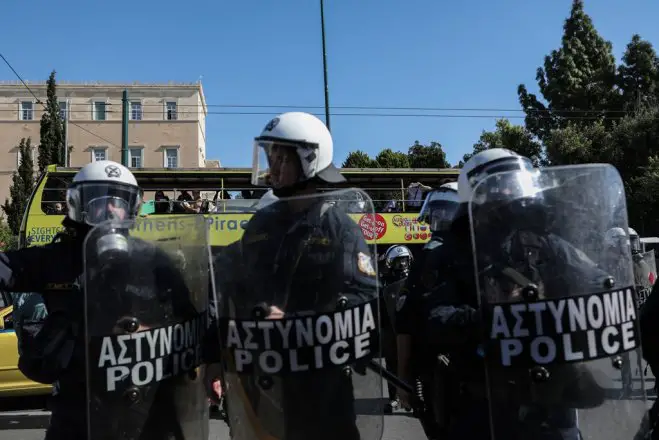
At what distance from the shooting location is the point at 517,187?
2.20 meters

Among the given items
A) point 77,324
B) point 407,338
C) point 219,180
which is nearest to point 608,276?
point 407,338

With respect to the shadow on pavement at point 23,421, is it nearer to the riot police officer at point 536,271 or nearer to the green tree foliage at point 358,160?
the riot police officer at point 536,271

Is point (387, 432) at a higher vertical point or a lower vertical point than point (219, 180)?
lower

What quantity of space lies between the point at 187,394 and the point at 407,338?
3.40 feet

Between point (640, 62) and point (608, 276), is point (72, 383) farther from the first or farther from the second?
point (640, 62)

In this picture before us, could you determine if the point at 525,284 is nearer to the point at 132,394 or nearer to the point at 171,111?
the point at 132,394

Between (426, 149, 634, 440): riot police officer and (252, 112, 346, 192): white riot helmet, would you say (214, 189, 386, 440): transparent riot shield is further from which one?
(426, 149, 634, 440): riot police officer

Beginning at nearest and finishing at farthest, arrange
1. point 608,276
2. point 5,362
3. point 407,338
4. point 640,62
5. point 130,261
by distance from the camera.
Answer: point 608,276 < point 130,261 < point 407,338 < point 5,362 < point 640,62

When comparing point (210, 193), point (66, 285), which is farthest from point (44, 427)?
point (210, 193)

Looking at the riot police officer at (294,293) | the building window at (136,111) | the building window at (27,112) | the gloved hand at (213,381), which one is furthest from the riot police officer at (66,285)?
the building window at (27,112)

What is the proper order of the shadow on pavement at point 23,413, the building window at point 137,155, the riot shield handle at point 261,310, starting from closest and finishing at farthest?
the riot shield handle at point 261,310, the shadow on pavement at point 23,413, the building window at point 137,155

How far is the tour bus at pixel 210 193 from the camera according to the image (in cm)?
1377

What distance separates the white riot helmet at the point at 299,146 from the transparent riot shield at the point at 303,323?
0.28 metres

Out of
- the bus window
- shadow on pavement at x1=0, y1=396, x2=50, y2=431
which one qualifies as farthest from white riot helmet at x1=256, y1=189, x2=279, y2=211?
the bus window
